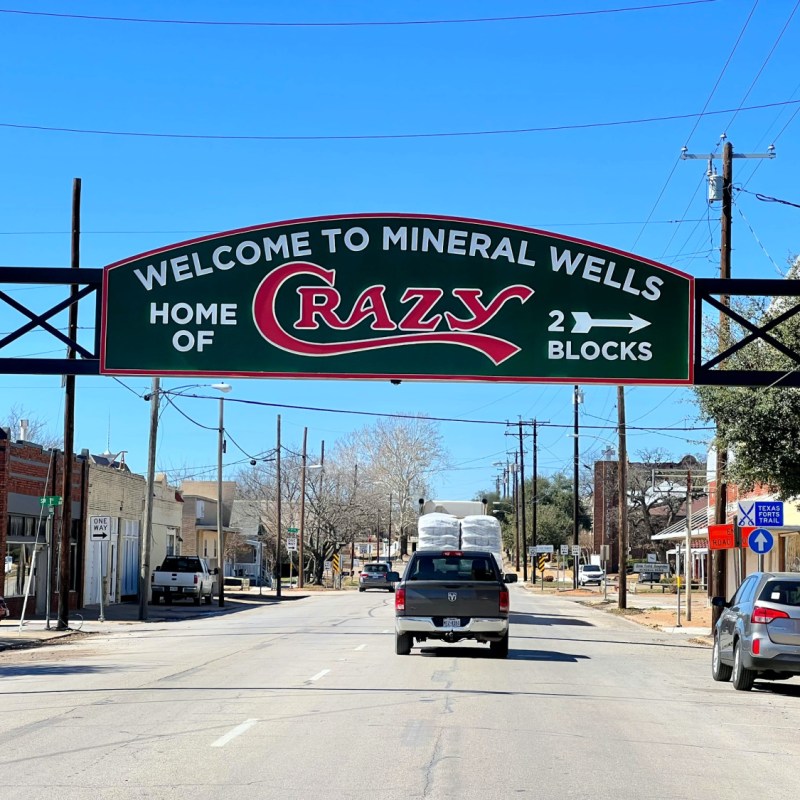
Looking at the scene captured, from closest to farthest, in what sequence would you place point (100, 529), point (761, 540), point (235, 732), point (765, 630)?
point (235, 732), point (765, 630), point (761, 540), point (100, 529)

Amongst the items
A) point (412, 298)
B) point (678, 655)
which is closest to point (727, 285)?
point (412, 298)

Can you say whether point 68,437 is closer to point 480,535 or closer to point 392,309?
point 480,535

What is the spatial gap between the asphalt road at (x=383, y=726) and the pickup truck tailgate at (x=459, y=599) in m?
0.83

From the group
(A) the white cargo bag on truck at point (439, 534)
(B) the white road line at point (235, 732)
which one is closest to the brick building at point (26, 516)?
(A) the white cargo bag on truck at point (439, 534)

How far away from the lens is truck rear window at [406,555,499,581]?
21.2 meters

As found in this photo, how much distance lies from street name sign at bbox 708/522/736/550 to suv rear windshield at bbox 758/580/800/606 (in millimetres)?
11262

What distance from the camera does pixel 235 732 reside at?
11.5m

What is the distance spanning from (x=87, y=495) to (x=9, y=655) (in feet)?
63.2

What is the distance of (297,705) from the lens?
13.8 m

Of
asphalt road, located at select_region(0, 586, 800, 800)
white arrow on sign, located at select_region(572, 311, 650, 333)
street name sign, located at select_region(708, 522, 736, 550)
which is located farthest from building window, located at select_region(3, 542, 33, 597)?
white arrow on sign, located at select_region(572, 311, 650, 333)

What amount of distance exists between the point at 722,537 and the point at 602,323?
13.2 metres

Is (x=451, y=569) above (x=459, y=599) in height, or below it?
above

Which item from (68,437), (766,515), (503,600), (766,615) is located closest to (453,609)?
(503,600)

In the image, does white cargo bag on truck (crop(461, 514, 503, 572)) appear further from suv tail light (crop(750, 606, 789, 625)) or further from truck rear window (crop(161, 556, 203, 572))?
suv tail light (crop(750, 606, 789, 625))
